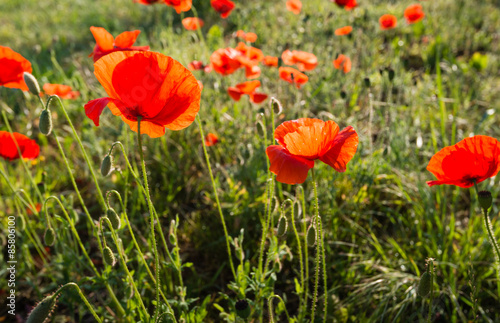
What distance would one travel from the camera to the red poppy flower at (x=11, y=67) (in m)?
1.66

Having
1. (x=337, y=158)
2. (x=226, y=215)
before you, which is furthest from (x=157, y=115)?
(x=226, y=215)

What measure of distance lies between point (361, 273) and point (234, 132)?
3.67 feet

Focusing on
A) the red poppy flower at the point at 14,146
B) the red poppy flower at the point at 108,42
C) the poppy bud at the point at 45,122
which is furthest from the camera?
the red poppy flower at the point at 14,146

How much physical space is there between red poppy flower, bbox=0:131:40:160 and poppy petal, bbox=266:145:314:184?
1.22 metres

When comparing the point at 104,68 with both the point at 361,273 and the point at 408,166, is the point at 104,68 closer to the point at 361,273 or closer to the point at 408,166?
the point at 361,273

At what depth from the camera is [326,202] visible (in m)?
2.16

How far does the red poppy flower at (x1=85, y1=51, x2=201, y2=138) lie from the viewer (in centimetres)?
108

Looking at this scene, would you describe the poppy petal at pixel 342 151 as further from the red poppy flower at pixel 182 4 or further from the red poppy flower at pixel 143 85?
the red poppy flower at pixel 182 4

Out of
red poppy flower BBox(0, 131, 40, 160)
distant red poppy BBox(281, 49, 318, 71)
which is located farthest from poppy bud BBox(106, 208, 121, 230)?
distant red poppy BBox(281, 49, 318, 71)

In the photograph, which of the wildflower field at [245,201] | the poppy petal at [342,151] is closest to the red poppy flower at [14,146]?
the wildflower field at [245,201]

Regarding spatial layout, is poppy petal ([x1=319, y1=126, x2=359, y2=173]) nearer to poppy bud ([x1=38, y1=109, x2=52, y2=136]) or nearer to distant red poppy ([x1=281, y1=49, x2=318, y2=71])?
poppy bud ([x1=38, y1=109, x2=52, y2=136])

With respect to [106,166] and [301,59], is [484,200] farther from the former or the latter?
[301,59]

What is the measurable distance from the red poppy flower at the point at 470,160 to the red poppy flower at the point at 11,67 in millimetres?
1538

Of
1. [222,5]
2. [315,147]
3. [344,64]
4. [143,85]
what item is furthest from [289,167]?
[222,5]
